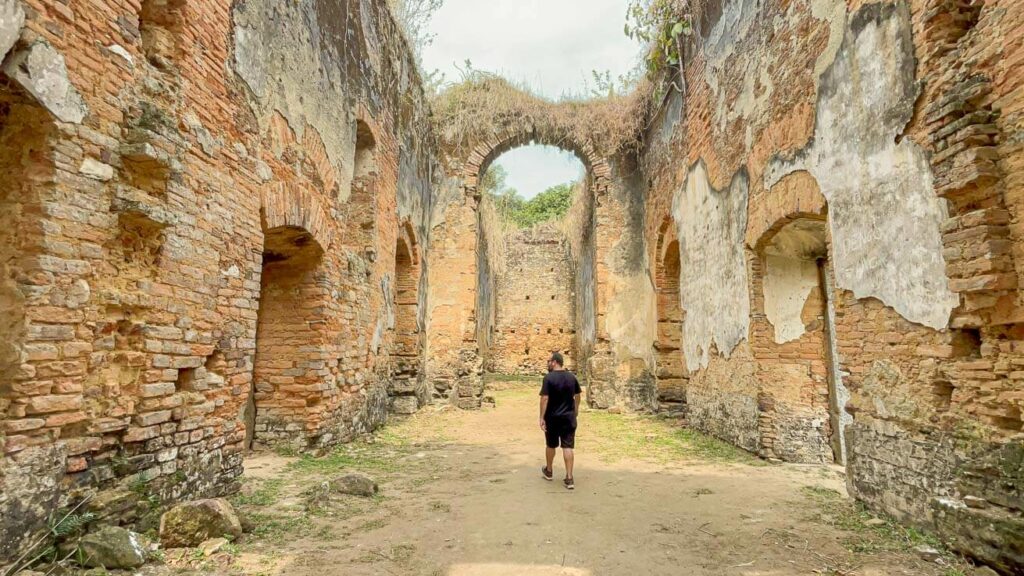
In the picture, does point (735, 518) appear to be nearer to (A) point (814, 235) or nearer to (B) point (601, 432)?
(A) point (814, 235)

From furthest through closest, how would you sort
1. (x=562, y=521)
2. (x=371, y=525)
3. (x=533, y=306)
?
(x=533, y=306), (x=562, y=521), (x=371, y=525)

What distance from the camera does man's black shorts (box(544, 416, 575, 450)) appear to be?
479 cm

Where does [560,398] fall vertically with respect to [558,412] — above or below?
above

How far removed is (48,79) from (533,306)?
1601 cm

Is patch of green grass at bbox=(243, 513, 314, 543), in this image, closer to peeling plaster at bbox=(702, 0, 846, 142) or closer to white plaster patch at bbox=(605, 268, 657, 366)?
peeling plaster at bbox=(702, 0, 846, 142)

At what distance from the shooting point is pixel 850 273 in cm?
406

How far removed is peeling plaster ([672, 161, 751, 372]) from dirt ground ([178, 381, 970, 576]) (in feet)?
5.35

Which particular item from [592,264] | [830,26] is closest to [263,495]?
[830,26]

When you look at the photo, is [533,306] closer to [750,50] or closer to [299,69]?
[750,50]

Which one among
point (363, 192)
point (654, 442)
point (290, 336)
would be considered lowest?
point (654, 442)

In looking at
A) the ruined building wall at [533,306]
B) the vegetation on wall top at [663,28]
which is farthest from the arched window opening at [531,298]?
the vegetation on wall top at [663,28]

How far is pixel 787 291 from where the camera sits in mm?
5742

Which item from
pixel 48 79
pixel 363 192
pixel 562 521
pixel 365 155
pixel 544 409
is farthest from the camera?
pixel 365 155

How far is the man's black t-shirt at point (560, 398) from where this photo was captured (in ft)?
15.9
